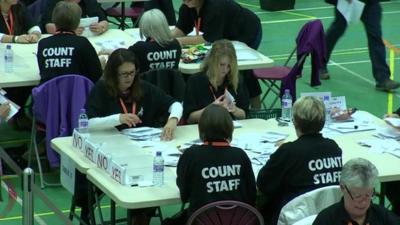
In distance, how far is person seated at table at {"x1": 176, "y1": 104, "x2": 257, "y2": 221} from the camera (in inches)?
213

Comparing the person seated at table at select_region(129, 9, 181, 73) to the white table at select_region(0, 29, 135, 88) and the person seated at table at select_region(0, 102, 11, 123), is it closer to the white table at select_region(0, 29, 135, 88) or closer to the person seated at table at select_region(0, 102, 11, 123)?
the white table at select_region(0, 29, 135, 88)

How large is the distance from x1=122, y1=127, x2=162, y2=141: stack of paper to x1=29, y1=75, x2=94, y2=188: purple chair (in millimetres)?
975

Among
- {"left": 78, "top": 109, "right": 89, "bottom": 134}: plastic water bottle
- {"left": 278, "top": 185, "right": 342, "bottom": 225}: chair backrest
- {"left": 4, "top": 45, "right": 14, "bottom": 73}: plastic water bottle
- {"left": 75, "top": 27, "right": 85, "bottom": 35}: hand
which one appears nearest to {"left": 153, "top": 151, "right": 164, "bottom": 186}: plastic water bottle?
{"left": 278, "top": 185, "right": 342, "bottom": 225}: chair backrest

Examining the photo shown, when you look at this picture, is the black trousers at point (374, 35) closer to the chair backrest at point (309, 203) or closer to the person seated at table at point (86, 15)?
the person seated at table at point (86, 15)

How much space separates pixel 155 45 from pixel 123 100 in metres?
1.27

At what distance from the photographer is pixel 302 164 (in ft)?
18.2

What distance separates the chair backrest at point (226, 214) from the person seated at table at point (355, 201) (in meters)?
0.59

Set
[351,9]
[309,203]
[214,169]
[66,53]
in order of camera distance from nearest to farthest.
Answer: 1. [309,203]
2. [214,169]
3. [66,53]
4. [351,9]

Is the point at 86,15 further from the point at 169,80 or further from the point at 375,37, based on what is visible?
the point at 375,37

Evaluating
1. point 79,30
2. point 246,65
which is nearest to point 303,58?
point 246,65

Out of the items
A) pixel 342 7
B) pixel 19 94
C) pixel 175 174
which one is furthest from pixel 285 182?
pixel 342 7

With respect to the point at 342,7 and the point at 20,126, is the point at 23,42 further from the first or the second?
the point at 342,7

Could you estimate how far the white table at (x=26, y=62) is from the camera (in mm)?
7754

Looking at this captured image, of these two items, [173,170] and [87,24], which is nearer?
[173,170]
